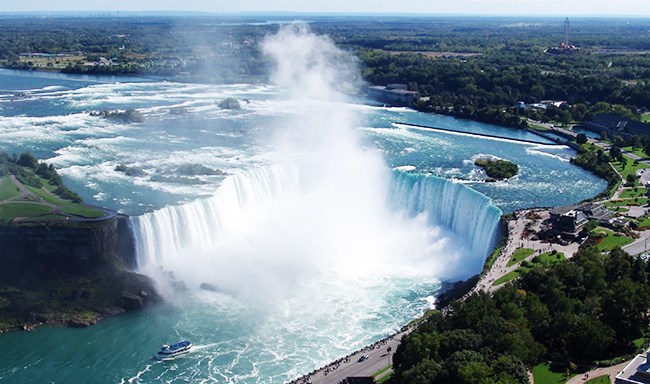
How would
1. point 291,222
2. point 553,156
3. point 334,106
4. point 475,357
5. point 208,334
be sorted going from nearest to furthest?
point 475,357 → point 208,334 → point 291,222 → point 553,156 → point 334,106

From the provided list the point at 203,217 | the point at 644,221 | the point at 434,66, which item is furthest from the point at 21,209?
the point at 434,66

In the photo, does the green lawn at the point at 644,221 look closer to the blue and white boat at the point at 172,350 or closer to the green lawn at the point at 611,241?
the green lawn at the point at 611,241

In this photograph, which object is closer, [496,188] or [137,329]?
Result: [137,329]

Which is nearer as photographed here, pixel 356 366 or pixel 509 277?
pixel 356 366

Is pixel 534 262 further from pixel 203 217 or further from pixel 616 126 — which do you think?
pixel 616 126

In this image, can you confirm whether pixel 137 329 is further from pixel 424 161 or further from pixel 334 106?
pixel 334 106

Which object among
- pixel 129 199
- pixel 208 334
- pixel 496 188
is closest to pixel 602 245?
pixel 496 188

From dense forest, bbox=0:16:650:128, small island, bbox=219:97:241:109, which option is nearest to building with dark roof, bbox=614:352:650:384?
dense forest, bbox=0:16:650:128
